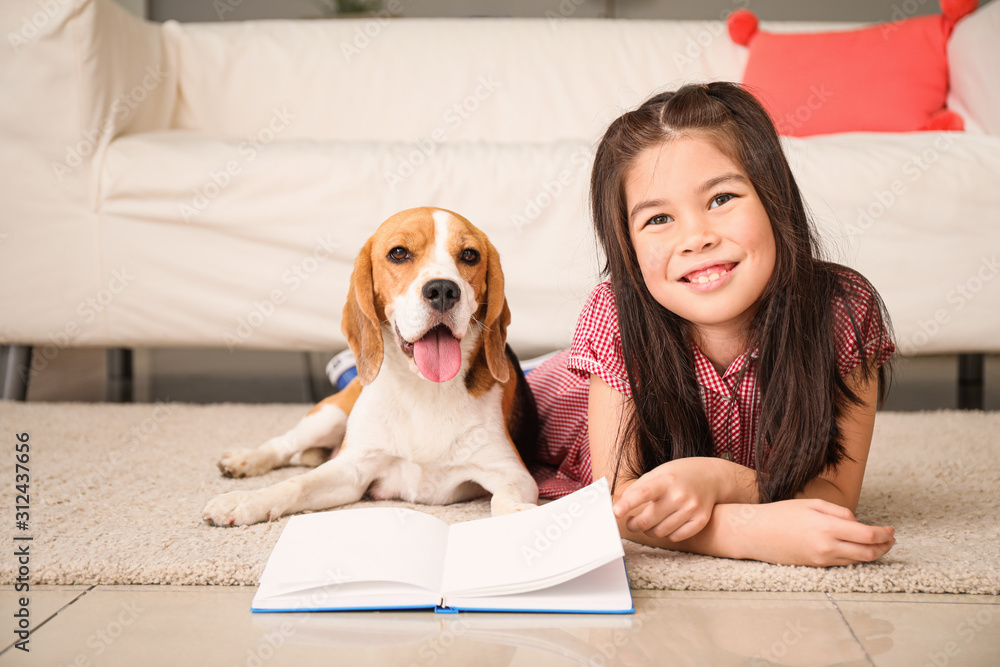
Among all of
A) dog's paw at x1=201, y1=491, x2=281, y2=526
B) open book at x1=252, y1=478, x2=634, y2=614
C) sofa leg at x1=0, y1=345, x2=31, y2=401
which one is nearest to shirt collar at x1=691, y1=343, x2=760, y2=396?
open book at x1=252, y1=478, x2=634, y2=614

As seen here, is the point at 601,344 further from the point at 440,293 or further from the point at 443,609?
the point at 443,609

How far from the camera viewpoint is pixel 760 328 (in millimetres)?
1346

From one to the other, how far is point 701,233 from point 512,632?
674mm

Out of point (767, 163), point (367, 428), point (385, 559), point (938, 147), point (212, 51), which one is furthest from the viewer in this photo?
point (212, 51)

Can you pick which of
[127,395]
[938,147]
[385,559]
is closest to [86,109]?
[127,395]

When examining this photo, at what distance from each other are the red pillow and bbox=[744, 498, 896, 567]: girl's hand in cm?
224

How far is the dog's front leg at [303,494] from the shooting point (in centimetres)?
140

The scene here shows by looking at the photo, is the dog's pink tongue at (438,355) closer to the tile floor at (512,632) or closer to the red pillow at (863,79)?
the tile floor at (512,632)

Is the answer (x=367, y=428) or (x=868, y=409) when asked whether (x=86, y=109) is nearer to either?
(x=367, y=428)

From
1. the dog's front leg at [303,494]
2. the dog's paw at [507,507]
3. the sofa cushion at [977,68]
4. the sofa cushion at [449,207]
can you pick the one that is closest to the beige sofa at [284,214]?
the sofa cushion at [449,207]

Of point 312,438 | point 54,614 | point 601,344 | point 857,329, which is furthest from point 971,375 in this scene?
point 54,614

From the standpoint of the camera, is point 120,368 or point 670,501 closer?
point 670,501

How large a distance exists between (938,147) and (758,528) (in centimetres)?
183

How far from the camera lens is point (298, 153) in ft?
8.38
